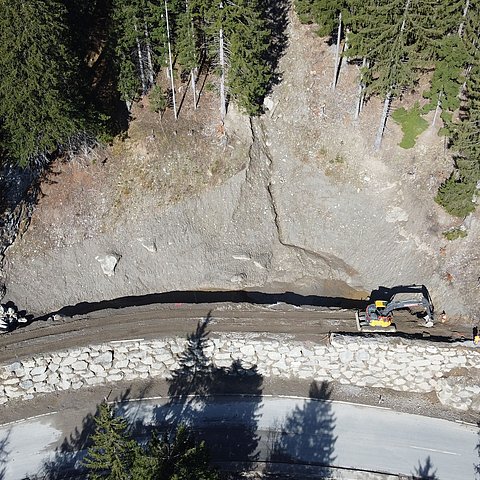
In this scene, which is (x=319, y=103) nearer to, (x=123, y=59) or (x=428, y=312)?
(x=123, y=59)

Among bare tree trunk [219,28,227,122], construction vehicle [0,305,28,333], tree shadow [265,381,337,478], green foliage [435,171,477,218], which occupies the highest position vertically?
bare tree trunk [219,28,227,122]

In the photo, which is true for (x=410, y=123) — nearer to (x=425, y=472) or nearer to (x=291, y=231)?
(x=291, y=231)

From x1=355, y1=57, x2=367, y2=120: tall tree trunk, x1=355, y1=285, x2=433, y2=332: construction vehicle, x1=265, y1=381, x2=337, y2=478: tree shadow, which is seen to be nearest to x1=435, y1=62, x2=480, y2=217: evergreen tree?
x1=355, y1=57, x2=367, y2=120: tall tree trunk

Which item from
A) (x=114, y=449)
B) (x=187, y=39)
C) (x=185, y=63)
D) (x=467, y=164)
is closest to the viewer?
(x=114, y=449)

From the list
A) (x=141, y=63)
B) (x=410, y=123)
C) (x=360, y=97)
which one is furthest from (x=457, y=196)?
(x=141, y=63)

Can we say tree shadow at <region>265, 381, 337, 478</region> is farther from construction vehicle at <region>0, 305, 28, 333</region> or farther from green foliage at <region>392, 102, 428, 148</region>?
green foliage at <region>392, 102, 428, 148</region>

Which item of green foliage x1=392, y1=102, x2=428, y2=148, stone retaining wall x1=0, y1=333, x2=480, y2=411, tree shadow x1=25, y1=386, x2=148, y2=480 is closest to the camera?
tree shadow x1=25, y1=386, x2=148, y2=480
